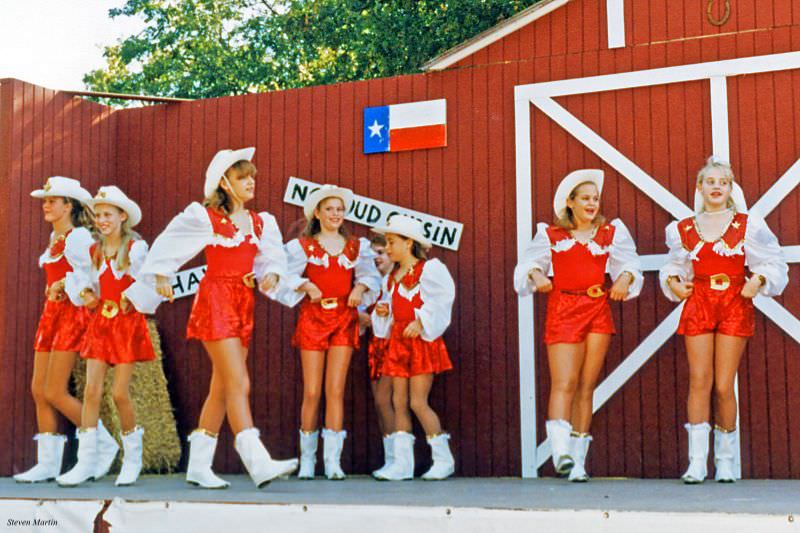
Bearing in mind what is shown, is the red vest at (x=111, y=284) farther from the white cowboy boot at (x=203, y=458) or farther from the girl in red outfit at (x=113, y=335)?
the white cowboy boot at (x=203, y=458)

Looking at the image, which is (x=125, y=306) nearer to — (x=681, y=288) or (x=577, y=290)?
(x=577, y=290)

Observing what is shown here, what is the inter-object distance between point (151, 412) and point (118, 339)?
131 cm

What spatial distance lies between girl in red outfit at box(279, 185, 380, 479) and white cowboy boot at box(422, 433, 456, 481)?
1.77ft

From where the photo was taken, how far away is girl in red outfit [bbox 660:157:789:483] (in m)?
5.39

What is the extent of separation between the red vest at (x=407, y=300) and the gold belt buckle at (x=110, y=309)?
1559 mm

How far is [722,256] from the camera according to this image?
5449 mm

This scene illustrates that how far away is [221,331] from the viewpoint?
5.30 meters

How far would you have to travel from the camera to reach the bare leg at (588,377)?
5664 mm

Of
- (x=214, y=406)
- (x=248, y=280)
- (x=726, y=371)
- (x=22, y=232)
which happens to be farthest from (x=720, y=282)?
(x=22, y=232)

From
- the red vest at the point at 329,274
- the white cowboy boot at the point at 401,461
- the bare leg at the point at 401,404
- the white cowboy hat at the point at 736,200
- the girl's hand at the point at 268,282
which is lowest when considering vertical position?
the white cowboy boot at the point at 401,461

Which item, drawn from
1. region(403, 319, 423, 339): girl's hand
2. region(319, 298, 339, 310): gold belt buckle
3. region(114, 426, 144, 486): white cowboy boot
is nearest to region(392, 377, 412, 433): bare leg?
region(403, 319, 423, 339): girl's hand

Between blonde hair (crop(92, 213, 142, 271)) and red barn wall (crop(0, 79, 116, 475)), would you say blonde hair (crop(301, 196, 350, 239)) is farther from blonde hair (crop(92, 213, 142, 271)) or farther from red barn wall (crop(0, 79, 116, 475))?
red barn wall (crop(0, 79, 116, 475))

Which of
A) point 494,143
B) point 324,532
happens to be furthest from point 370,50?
point 324,532

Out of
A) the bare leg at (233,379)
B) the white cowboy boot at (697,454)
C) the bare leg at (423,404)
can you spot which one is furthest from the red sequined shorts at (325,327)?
the white cowboy boot at (697,454)
